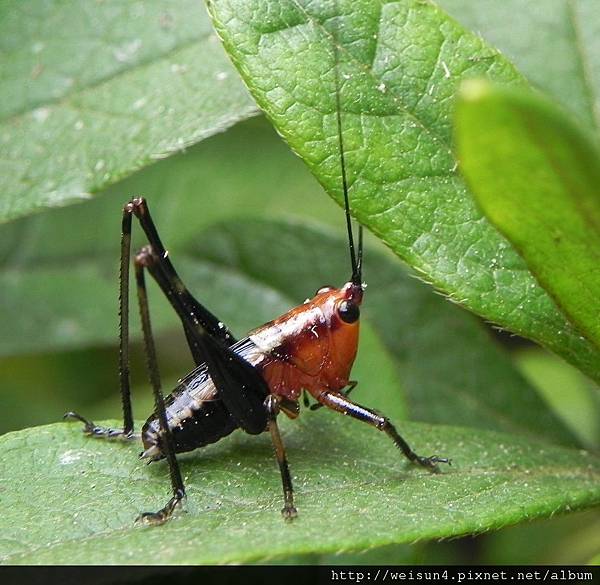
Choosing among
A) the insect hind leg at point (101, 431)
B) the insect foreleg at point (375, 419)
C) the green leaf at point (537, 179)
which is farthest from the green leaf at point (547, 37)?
the insect hind leg at point (101, 431)

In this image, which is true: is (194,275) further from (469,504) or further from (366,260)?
(469,504)

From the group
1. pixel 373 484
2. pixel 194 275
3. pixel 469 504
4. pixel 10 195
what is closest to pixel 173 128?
pixel 10 195

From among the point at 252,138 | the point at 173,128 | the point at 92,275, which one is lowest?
the point at 92,275

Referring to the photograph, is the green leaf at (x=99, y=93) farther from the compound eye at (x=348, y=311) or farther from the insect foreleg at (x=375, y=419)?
the insect foreleg at (x=375, y=419)

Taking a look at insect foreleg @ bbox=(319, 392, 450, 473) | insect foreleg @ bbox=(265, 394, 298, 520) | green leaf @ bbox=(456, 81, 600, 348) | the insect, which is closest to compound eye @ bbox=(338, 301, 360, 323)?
the insect

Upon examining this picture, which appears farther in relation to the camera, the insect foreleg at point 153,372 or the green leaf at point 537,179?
the insect foreleg at point 153,372

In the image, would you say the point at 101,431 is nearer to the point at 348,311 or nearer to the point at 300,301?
the point at 348,311
